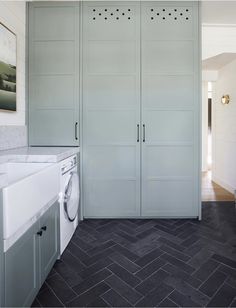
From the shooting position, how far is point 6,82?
2.28 meters

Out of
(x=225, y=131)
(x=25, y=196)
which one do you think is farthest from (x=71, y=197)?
(x=225, y=131)

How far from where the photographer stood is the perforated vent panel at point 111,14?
268cm

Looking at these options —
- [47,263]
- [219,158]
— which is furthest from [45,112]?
[219,158]

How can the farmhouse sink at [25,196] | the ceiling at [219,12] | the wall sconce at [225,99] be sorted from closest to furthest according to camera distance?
the farmhouse sink at [25,196] < the ceiling at [219,12] < the wall sconce at [225,99]

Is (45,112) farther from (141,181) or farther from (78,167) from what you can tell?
(141,181)

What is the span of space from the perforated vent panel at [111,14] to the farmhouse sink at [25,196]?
83.8 inches

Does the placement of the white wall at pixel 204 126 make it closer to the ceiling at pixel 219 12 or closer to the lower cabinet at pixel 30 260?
the ceiling at pixel 219 12

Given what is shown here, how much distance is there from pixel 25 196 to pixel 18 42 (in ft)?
7.41

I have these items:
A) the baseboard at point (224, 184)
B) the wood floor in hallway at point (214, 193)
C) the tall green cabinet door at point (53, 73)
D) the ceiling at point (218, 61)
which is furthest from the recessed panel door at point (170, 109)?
the baseboard at point (224, 184)

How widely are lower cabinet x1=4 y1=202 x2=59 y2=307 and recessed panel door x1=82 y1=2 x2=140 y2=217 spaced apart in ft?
3.67

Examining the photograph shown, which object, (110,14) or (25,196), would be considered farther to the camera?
(110,14)

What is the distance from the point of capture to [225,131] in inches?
171

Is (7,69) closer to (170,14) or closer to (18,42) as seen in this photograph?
(18,42)

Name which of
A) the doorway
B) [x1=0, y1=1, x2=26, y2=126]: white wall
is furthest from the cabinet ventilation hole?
the doorway
